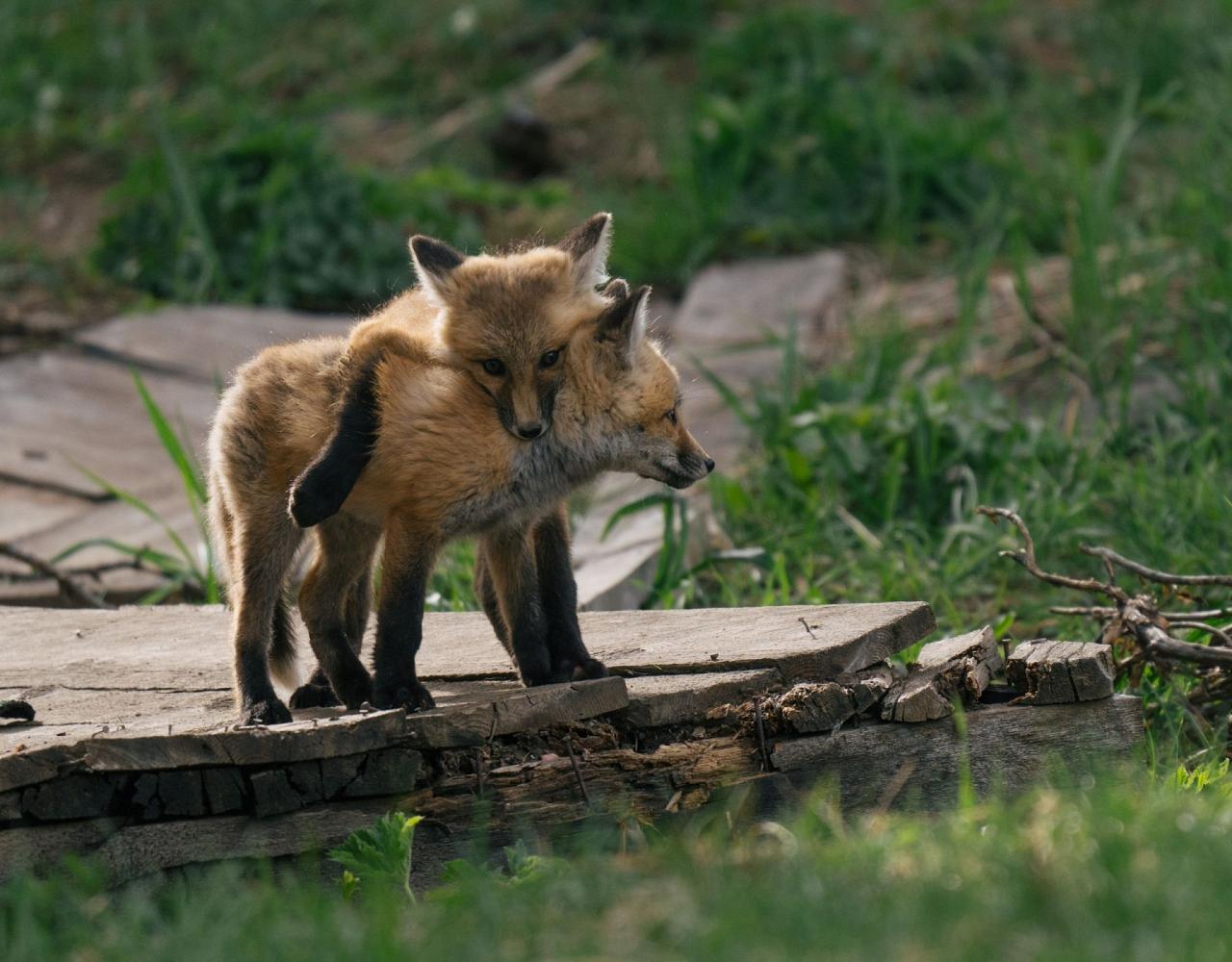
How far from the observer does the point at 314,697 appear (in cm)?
498

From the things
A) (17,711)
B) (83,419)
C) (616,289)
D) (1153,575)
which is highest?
(616,289)

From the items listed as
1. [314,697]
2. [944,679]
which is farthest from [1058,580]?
[314,697]

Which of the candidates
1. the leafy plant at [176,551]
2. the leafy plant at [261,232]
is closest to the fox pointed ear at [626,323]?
the leafy plant at [176,551]

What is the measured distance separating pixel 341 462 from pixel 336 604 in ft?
2.10

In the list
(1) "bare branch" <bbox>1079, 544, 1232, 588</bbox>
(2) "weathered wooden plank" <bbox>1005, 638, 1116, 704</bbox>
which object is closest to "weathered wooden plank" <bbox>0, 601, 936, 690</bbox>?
(2) "weathered wooden plank" <bbox>1005, 638, 1116, 704</bbox>

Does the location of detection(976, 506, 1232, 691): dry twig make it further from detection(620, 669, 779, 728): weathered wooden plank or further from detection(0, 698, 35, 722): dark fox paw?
detection(0, 698, 35, 722): dark fox paw

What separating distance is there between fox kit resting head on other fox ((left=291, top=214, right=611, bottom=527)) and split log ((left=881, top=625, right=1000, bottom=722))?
1234mm

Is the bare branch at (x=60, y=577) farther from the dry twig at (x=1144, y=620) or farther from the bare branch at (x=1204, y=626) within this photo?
the bare branch at (x=1204, y=626)

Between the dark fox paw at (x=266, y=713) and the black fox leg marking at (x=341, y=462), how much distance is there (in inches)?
19.1

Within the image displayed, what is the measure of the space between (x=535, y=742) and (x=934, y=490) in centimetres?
363

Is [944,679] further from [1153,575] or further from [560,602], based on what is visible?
[560,602]

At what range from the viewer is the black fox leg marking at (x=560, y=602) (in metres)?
4.59

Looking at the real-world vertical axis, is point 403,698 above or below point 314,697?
above

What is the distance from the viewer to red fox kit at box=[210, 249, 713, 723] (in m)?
4.39
